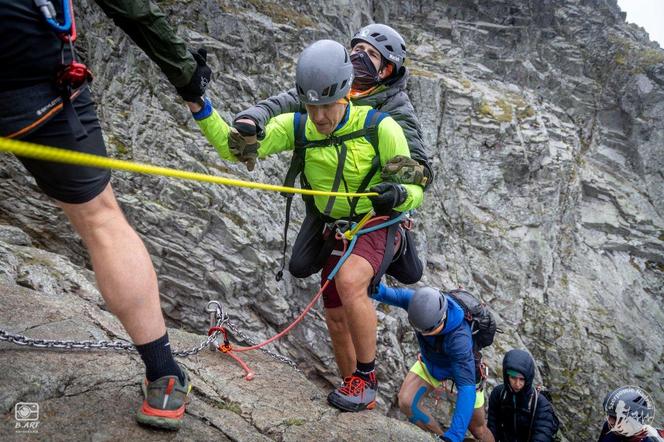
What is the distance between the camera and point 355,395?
15.5 feet

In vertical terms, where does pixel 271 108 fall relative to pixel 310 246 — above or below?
above

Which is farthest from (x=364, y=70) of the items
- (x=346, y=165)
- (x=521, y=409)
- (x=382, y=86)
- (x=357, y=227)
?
(x=521, y=409)

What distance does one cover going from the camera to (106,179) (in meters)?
2.71

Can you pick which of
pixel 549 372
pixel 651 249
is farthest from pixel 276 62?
pixel 651 249

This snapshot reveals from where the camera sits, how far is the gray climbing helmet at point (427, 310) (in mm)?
6660

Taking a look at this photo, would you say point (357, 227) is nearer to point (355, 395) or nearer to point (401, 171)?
point (401, 171)

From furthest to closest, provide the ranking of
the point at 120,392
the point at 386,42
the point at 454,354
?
the point at 454,354, the point at 386,42, the point at 120,392

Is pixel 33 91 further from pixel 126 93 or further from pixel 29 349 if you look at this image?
pixel 126 93

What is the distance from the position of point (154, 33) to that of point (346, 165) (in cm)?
208

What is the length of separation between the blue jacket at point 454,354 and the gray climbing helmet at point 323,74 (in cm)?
281

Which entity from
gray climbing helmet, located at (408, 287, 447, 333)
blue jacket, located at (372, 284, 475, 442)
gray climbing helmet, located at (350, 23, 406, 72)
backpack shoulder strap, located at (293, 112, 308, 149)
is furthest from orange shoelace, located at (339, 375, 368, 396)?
gray climbing helmet, located at (350, 23, 406, 72)

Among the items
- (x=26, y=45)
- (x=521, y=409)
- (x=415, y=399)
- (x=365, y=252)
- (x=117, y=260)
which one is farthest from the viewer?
(x=415, y=399)

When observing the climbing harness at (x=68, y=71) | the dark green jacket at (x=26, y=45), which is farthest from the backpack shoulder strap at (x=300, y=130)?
the climbing harness at (x=68, y=71)

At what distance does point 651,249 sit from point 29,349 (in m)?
25.7
